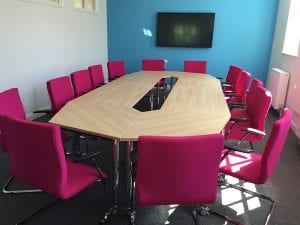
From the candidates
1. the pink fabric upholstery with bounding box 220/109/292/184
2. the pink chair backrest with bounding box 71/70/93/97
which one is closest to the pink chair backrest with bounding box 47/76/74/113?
the pink chair backrest with bounding box 71/70/93/97

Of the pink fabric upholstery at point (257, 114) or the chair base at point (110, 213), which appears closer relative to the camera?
the chair base at point (110, 213)

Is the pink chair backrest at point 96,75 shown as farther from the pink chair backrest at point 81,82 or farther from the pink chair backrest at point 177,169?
the pink chair backrest at point 177,169

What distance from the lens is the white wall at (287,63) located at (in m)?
4.27

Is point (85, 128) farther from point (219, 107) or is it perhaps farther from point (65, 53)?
point (65, 53)

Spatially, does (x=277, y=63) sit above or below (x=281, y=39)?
below

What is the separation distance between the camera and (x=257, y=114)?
2.66 m

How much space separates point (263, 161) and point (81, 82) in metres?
2.69

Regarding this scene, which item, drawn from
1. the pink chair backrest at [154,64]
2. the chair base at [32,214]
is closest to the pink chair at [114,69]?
the pink chair backrest at [154,64]

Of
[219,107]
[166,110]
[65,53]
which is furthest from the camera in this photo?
[65,53]

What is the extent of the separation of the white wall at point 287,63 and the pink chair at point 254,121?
151 centimetres

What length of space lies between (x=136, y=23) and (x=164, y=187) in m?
5.92

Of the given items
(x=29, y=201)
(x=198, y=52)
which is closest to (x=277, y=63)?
(x=198, y=52)

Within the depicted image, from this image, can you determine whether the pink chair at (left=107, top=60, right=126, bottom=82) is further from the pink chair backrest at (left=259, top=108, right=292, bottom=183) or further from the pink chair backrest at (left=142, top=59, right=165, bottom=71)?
the pink chair backrest at (left=259, top=108, right=292, bottom=183)

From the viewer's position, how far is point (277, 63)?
5.75 metres
